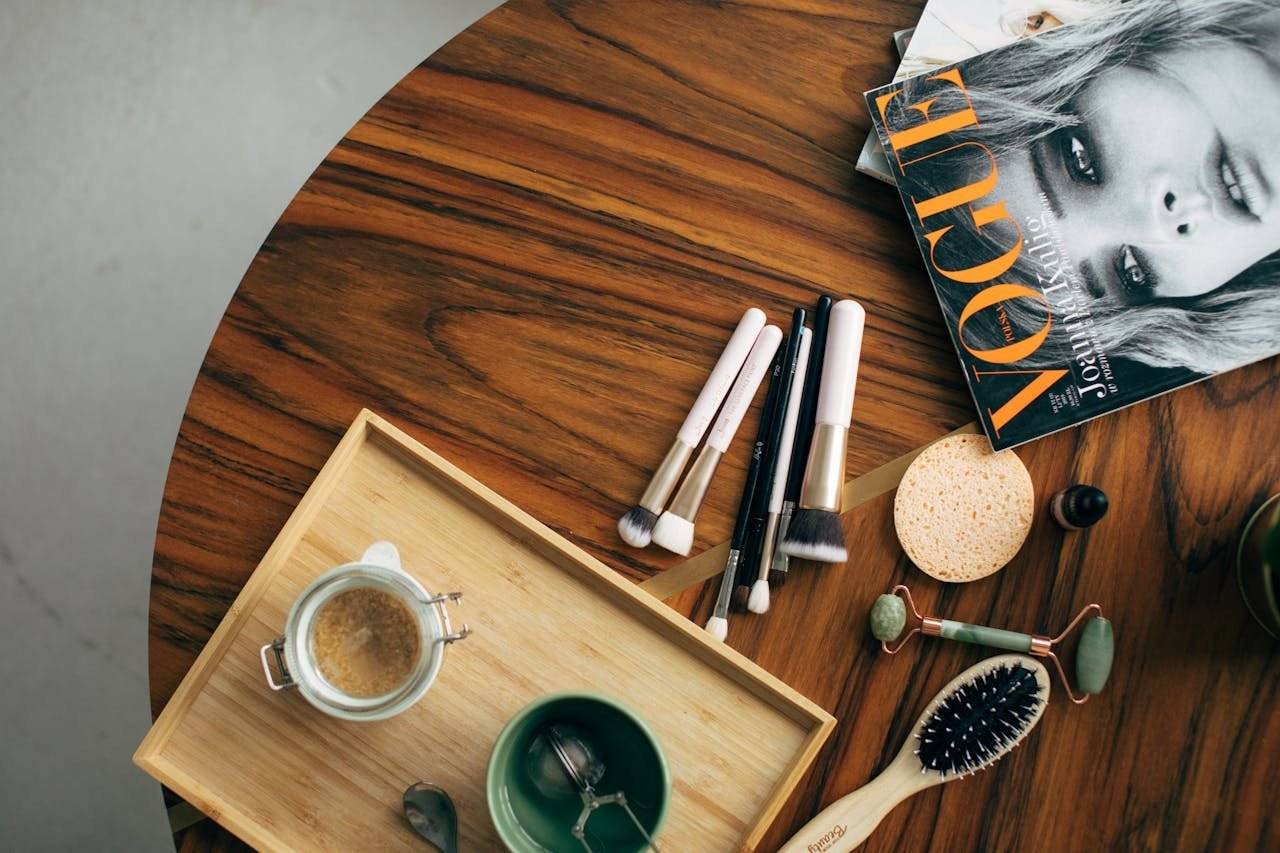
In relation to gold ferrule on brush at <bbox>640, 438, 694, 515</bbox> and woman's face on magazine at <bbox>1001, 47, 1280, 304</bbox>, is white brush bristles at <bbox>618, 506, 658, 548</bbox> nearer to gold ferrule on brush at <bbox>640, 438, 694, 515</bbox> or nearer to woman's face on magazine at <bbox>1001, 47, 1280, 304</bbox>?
gold ferrule on brush at <bbox>640, 438, 694, 515</bbox>

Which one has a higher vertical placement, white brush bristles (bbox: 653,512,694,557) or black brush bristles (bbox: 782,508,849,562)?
white brush bristles (bbox: 653,512,694,557)

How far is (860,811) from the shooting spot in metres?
0.65

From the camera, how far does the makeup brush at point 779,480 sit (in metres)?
0.67

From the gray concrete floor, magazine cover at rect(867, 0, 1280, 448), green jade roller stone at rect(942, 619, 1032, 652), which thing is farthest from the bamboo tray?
the gray concrete floor

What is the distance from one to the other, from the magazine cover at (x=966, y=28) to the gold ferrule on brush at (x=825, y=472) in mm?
194

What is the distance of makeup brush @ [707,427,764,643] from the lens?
671mm

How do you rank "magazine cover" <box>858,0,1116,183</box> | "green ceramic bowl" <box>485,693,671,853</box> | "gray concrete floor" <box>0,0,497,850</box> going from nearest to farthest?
"green ceramic bowl" <box>485,693,671,853</box> → "magazine cover" <box>858,0,1116,183</box> → "gray concrete floor" <box>0,0,497,850</box>

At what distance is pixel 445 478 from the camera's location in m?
0.67

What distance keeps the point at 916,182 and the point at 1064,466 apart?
0.23 meters

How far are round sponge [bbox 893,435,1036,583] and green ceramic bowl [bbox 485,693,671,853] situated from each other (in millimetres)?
236

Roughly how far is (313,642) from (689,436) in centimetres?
29

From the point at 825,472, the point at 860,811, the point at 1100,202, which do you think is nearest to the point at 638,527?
the point at 825,472

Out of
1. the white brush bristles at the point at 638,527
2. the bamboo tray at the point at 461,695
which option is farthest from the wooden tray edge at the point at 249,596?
the white brush bristles at the point at 638,527

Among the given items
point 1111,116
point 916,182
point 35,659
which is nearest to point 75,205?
point 35,659
